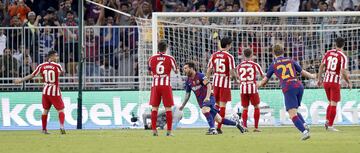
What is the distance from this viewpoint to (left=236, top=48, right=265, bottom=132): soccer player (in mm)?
28031

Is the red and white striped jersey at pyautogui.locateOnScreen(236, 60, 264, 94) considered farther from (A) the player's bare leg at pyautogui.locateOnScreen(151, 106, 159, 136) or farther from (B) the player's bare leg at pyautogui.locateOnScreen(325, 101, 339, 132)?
(A) the player's bare leg at pyautogui.locateOnScreen(151, 106, 159, 136)

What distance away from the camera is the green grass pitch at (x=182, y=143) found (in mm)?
19250

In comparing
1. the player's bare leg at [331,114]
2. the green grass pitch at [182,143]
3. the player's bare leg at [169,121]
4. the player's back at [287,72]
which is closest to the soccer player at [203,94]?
the player's bare leg at [169,121]

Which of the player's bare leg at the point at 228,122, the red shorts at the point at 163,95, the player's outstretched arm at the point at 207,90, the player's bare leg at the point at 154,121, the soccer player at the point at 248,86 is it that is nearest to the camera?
the player's bare leg at the point at 154,121

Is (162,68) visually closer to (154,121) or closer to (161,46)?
(161,46)

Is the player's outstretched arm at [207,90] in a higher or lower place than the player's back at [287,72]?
lower

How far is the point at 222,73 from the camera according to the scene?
88.9ft

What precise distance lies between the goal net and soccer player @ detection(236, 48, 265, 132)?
3529mm

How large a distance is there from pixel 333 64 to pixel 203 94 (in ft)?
10.8

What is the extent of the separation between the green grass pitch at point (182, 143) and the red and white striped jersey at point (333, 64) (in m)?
1.96

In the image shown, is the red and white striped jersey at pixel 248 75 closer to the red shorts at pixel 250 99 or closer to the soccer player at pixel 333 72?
the red shorts at pixel 250 99

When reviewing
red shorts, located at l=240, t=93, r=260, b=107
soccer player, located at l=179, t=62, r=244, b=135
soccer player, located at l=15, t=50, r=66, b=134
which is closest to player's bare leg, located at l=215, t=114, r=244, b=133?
soccer player, located at l=179, t=62, r=244, b=135

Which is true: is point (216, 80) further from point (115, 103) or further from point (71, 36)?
point (71, 36)

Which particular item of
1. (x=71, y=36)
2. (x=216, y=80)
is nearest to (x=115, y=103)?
(x=71, y=36)
